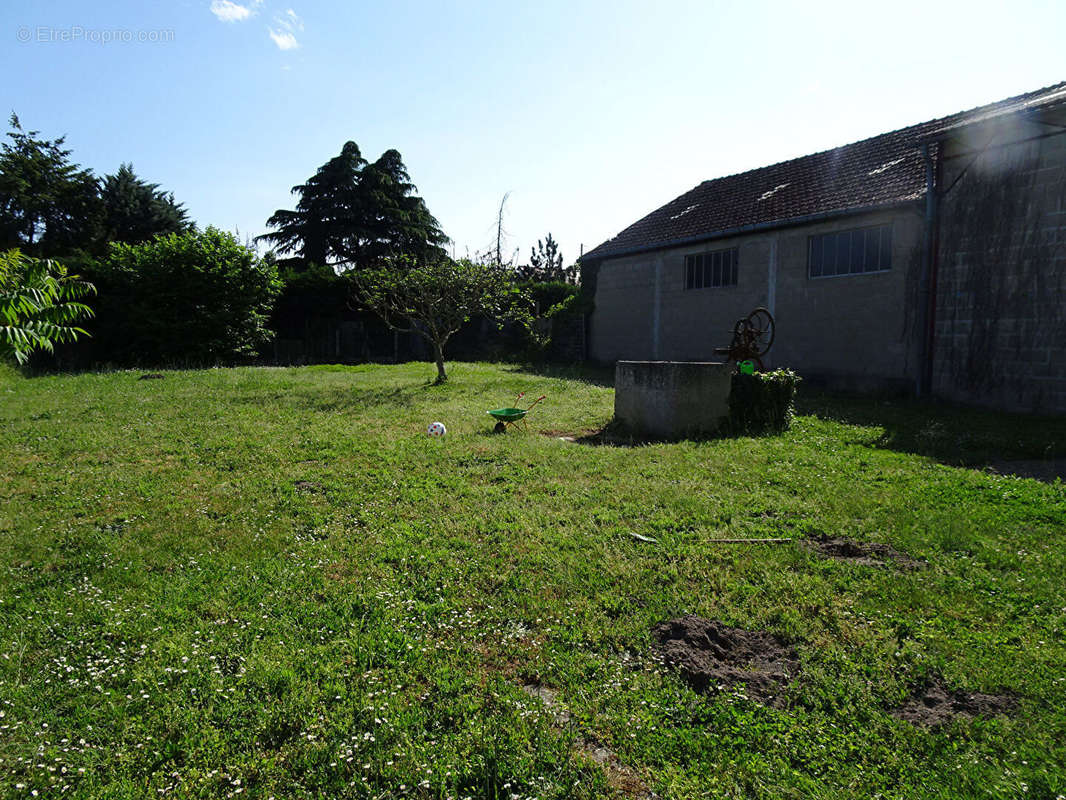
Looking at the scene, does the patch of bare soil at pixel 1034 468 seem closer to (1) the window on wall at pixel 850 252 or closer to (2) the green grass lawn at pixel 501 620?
(2) the green grass lawn at pixel 501 620

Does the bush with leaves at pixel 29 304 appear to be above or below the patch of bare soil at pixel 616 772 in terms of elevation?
above

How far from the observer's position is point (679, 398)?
7828mm

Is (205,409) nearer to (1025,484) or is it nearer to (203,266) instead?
(203,266)

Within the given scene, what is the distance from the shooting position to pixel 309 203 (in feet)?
102

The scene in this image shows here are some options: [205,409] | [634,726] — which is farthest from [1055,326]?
[205,409]

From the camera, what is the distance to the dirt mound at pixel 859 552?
12.7ft

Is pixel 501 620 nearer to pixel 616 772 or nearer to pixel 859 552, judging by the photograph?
pixel 616 772

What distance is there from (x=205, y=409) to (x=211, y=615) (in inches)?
288

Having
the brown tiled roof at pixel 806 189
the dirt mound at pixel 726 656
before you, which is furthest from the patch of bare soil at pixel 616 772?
the brown tiled roof at pixel 806 189

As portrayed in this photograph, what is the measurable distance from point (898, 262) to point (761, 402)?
19.2ft

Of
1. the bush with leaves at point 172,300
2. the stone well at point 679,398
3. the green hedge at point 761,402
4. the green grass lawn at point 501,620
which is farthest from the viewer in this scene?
the bush with leaves at point 172,300

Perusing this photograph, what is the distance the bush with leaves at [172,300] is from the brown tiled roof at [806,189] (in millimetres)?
11080

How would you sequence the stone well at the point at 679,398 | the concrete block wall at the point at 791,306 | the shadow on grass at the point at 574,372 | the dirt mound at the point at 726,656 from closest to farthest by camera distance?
1. the dirt mound at the point at 726,656
2. the stone well at the point at 679,398
3. the concrete block wall at the point at 791,306
4. the shadow on grass at the point at 574,372

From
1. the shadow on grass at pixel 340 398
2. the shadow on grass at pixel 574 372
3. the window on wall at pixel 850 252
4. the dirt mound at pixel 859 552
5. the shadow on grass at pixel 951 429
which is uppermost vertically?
the window on wall at pixel 850 252
